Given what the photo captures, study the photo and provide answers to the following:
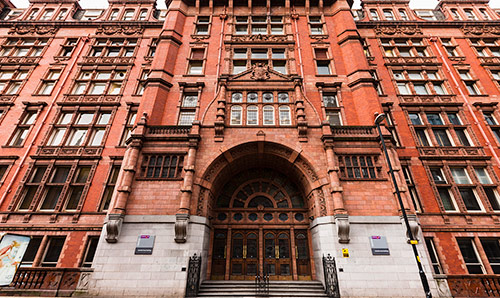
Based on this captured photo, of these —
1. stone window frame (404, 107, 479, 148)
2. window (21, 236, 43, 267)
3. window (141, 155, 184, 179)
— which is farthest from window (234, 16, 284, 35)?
window (21, 236, 43, 267)

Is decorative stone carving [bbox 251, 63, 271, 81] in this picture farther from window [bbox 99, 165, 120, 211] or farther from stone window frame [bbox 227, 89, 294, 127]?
window [bbox 99, 165, 120, 211]

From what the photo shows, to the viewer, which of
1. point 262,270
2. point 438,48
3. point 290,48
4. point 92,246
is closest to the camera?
point 262,270

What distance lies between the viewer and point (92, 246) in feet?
49.3

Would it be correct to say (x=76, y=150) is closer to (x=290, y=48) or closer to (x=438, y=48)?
(x=290, y=48)

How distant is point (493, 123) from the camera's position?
18.9 m

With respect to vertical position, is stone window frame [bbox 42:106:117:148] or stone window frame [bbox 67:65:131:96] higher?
stone window frame [bbox 67:65:131:96]

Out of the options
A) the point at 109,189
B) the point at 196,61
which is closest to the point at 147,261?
the point at 109,189

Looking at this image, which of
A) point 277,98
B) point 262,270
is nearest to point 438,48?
point 277,98

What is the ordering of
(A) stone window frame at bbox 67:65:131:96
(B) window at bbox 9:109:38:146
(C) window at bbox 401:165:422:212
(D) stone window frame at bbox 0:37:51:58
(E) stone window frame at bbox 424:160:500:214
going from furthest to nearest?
(D) stone window frame at bbox 0:37:51:58
(A) stone window frame at bbox 67:65:131:96
(B) window at bbox 9:109:38:146
(C) window at bbox 401:165:422:212
(E) stone window frame at bbox 424:160:500:214

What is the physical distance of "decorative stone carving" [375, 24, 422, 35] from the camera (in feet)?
78.6

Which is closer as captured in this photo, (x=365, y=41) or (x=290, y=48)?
(x=290, y=48)

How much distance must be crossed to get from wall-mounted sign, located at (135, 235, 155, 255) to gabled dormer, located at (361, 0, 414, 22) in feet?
101

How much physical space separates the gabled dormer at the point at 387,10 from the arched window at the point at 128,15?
2785cm

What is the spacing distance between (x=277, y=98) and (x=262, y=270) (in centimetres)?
1250
